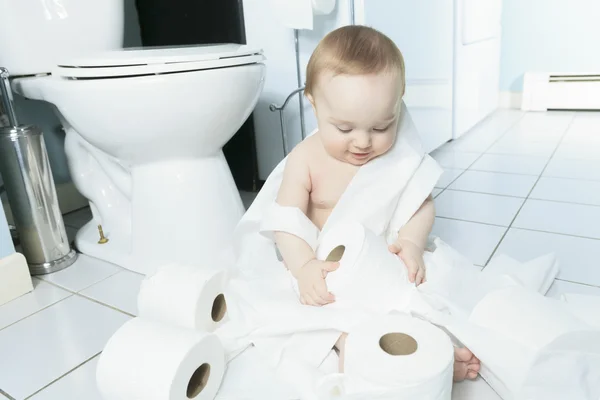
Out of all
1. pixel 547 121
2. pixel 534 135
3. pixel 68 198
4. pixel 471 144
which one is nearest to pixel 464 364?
pixel 68 198

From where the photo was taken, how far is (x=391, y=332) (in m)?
0.53

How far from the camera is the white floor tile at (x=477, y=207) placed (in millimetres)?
1191

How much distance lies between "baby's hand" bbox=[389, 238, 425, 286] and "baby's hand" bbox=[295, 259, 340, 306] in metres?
0.12

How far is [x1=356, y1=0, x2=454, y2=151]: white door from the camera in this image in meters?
1.34

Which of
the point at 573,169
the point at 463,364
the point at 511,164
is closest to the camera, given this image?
the point at 463,364

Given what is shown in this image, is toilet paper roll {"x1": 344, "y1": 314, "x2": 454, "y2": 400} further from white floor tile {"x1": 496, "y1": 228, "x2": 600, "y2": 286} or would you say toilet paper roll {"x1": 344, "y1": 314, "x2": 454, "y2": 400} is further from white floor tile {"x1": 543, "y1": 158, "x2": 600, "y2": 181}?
white floor tile {"x1": 543, "y1": 158, "x2": 600, "y2": 181}

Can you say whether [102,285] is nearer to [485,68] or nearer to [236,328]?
[236,328]

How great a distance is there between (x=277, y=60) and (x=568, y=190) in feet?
2.86

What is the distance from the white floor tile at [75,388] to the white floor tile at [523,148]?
5.14 ft

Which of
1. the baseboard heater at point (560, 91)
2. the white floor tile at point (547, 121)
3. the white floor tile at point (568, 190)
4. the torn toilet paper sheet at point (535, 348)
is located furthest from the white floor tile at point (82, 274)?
the baseboard heater at point (560, 91)

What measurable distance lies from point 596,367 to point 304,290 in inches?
14.4

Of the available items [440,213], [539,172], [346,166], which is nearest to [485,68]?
[539,172]

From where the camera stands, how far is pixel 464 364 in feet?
2.01

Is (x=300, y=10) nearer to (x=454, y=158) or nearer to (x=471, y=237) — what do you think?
(x=471, y=237)
